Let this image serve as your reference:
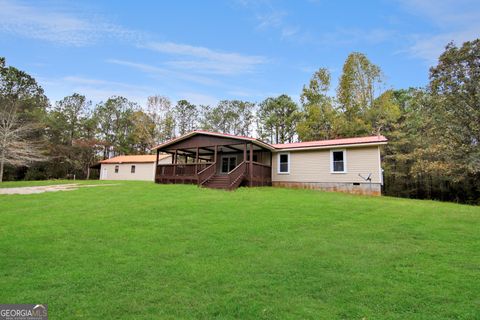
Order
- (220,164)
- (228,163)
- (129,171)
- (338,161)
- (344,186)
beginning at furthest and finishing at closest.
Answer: (129,171) < (220,164) < (228,163) < (338,161) < (344,186)

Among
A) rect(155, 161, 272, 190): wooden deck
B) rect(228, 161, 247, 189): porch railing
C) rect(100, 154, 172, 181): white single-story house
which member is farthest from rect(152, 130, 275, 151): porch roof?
rect(100, 154, 172, 181): white single-story house

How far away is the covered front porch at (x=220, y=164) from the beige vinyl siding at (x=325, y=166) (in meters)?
1.51

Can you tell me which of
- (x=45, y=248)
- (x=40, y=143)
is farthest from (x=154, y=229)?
(x=40, y=143)

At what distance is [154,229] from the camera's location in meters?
6.23

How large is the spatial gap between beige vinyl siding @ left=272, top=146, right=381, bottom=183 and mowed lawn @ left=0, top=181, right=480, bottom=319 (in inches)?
273

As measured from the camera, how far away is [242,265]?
4.20 metres

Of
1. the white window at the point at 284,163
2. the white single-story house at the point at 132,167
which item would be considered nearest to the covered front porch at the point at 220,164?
the white window at the point at 284,163

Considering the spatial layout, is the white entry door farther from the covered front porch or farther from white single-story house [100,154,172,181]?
white single-story house [100,154,172,181]

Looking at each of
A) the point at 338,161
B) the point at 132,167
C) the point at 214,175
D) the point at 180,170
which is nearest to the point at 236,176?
the point at 214,175

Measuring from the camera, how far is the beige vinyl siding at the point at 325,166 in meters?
14.4

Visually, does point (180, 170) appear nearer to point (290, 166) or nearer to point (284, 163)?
point (284, 163)

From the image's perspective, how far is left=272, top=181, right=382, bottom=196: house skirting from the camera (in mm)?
14164

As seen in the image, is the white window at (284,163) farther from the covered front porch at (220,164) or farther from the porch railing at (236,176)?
the porch railing at (236,176)

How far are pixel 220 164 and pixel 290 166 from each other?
223 inches
